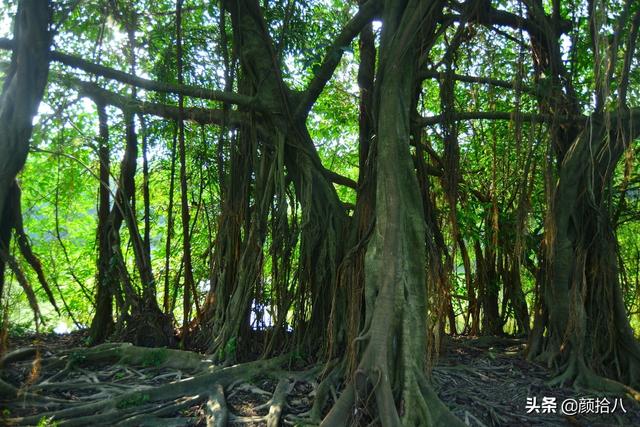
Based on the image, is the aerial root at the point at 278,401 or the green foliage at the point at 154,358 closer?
the aerial root at the point at 278,401

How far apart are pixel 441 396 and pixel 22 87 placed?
10.6 ft

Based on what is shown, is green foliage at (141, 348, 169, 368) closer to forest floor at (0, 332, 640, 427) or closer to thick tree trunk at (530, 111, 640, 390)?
forest floor at (0, 332, 640, 427)

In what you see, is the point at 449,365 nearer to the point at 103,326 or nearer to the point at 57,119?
the point at 103,326

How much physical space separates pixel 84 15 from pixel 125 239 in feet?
8.85

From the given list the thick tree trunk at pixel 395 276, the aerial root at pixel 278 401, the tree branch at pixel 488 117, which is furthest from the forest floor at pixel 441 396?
the tree branch at pixel 488 117

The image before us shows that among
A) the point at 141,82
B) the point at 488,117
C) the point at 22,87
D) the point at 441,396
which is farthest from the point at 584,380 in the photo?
the point at 22,87

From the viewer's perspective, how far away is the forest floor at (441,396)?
135 inches

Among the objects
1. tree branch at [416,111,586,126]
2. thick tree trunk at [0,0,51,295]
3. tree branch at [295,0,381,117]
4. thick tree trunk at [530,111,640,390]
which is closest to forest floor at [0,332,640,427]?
thick tree trunk at [530,111,640,390]

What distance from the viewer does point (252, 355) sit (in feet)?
14.6

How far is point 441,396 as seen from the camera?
12.4 feet

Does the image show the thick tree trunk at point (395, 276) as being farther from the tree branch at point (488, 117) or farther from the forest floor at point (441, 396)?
the tree branch at point (488, 117)

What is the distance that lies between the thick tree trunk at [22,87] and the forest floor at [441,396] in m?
0.85

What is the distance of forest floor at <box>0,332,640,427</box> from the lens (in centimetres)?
342

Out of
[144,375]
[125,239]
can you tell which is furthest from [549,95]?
[125,239]
